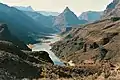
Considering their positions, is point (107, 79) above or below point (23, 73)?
below

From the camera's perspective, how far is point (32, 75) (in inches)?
1656

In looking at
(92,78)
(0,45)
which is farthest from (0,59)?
(0,45)

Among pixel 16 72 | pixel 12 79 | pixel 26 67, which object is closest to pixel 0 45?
pixel 26 67

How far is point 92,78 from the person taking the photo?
93.6 feet

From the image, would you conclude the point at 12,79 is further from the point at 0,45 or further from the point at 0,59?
the point at 0,45

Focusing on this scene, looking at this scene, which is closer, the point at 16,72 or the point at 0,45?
the point at 16,72

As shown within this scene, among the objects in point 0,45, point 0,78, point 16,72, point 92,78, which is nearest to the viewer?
point 92,78

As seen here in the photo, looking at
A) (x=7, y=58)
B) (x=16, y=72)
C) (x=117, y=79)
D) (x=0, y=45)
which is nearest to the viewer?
(x=117, y=79)

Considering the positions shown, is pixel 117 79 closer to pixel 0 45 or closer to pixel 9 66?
pixel 9 66

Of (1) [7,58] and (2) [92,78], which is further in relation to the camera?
(1) [7,58]

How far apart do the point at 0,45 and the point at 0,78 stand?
1596 inches

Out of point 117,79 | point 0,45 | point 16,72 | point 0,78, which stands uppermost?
point 0,45

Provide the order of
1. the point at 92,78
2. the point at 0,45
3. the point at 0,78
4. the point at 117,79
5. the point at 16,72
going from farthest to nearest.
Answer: the point at 0,45, the point at 16,72, the point at 0,78, the point at 92,78, the point at 117,79

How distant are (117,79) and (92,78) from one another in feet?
9.55
